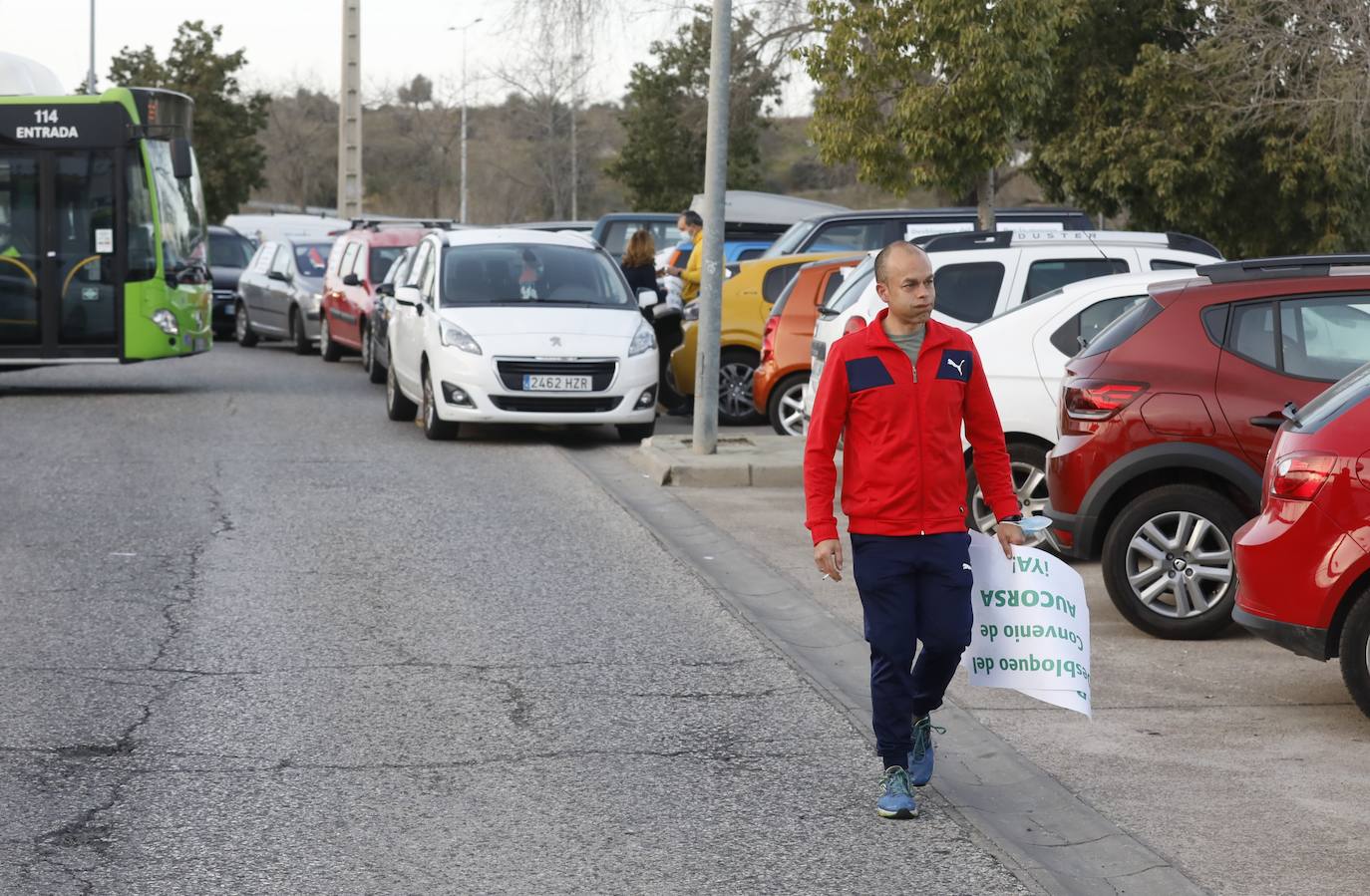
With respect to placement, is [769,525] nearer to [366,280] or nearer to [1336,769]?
[1336,769]

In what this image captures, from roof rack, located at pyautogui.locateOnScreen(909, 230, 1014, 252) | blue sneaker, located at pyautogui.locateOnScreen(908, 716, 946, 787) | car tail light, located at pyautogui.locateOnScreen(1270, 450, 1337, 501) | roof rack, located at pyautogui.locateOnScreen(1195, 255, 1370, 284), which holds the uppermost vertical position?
roof rack, located at pyautogui.locateOnScreen(909, 230, 1014, 252)

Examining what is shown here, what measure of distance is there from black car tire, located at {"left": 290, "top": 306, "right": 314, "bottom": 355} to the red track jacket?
22.8 metres

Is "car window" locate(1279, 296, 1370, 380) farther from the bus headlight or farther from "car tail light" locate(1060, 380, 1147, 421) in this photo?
the bus headlight

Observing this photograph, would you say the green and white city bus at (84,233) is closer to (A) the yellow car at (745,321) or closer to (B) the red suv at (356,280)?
(B) the red suv at (356,280)

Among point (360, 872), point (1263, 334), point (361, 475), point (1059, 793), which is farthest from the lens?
point (361, 475)

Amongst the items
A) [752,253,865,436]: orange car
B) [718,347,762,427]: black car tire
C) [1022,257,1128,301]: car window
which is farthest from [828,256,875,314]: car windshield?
[718,347,762,427]: black car tire

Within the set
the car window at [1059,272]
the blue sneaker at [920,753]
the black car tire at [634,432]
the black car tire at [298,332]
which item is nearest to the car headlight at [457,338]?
the black car tire at [634,432]

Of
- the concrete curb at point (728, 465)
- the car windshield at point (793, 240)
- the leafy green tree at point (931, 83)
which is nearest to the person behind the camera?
the concrete curb at point (728, 465)

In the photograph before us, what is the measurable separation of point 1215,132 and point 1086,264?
16.6 metres

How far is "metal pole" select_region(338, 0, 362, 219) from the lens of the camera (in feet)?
133

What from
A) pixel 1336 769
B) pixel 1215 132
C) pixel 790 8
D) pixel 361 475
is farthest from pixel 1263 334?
pixel 790 8

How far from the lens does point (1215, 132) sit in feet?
91.5

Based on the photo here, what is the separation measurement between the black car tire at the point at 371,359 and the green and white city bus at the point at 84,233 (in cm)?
246

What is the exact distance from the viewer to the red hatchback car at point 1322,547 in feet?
22.4
